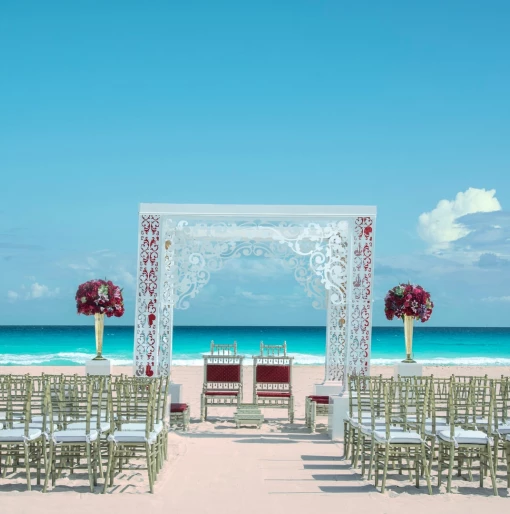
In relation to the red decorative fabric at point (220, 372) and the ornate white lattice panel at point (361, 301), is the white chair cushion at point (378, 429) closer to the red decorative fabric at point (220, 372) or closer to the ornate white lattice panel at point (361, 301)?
the ornate white lattice panel at point (361, 301)

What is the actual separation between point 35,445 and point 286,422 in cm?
547

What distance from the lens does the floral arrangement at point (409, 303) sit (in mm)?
10688

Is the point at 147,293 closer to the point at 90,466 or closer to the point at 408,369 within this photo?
the point at 408,369

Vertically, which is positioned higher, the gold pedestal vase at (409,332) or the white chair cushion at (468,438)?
the gold pedestal vase at (409,332)

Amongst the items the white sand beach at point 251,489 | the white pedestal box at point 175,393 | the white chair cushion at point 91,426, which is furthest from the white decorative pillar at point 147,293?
the white chair cushion at point 91,426

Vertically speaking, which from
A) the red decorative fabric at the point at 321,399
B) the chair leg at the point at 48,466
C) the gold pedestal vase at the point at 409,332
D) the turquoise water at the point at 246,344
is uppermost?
the gold pedestal vase at the point at 409,332

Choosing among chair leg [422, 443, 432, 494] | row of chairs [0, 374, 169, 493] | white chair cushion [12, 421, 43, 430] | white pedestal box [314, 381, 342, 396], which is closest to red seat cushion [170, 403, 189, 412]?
white pedestal box [314, 381, 342, 396]

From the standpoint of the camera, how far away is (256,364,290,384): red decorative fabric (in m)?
12.4

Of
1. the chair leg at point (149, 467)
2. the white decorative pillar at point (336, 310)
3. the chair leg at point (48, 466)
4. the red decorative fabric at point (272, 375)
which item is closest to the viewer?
A: the chair leg at point (48, 466)

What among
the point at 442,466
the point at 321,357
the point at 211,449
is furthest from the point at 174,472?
the point at 321,357

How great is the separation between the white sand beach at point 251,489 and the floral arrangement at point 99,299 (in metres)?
2.09

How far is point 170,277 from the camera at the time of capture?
11430 mm

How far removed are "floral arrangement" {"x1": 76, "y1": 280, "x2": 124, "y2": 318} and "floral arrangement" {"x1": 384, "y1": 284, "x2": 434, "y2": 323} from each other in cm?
393

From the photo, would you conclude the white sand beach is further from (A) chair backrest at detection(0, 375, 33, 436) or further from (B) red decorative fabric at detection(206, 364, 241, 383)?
(B) red decorative fabric at detection(206, 364, 241, 383)
